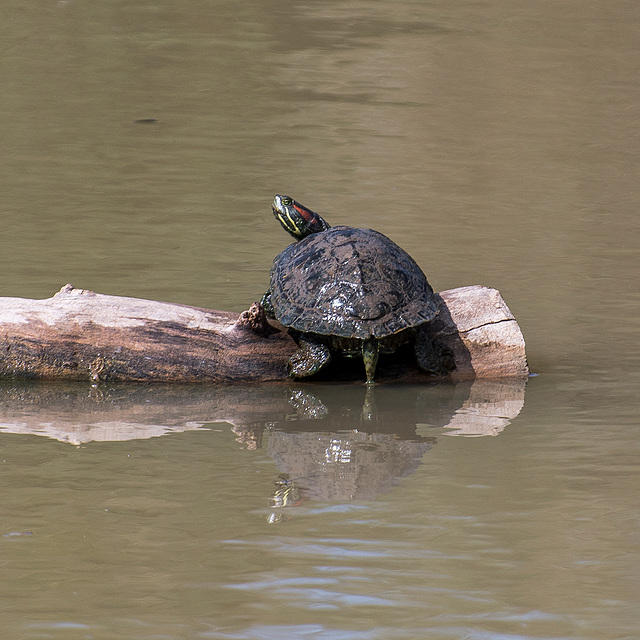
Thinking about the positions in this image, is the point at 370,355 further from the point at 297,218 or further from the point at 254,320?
the point at 297,218

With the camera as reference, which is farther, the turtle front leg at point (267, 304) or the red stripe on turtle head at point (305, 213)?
the red stripe on turtle head at point (305, 213)

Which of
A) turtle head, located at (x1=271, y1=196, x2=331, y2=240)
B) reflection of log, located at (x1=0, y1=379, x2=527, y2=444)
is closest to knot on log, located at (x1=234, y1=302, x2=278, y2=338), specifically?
reflection of log, located at (x1=0, y1=379, x2=527, y2=444)

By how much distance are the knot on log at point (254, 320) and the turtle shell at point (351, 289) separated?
4.5 inches

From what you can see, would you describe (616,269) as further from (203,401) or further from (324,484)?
(324,484)

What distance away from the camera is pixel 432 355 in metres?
6.30

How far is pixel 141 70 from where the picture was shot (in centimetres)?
1641

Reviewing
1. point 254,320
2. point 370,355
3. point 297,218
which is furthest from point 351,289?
point 297,218

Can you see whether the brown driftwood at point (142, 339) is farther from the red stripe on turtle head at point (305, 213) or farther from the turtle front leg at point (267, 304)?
the red stripe on turtle head at point (305, 213)

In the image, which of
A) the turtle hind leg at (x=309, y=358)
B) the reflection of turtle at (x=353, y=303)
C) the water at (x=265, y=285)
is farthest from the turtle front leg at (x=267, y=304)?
the water at (x=265, y=285)

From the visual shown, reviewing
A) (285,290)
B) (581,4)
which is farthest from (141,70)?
(285,290)

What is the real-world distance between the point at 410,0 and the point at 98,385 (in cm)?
1595

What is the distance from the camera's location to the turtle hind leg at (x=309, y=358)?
6.11m

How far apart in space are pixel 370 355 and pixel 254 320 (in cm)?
72

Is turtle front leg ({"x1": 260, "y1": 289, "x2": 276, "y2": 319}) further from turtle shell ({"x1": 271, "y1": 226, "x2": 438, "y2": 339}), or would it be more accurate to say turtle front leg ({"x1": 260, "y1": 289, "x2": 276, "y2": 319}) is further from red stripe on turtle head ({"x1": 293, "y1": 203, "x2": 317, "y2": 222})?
red stripe on turtle head ({"x1": 293, "y1": 203, "x2": 317, "y2": 222})
